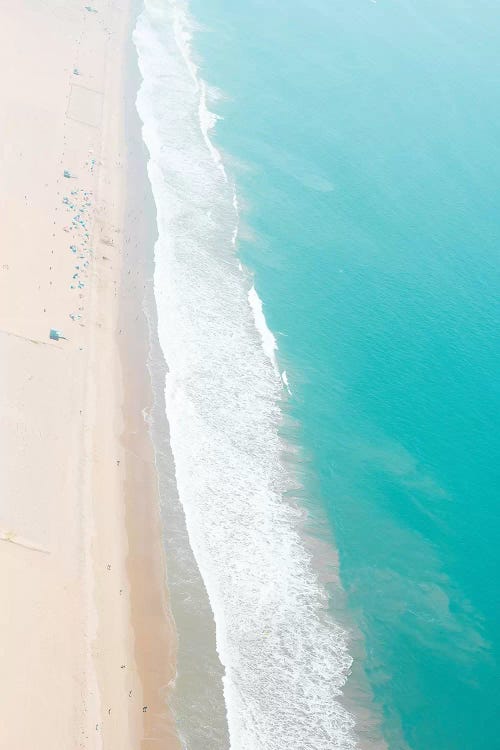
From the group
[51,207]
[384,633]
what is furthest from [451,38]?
[384,633]

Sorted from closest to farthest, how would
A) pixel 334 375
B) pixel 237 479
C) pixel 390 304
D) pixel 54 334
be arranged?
pixel 237 479 → pixel 54 334 → pixel 334 375 → pixel 390 304

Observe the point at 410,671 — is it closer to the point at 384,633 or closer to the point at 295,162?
the point at 384,633

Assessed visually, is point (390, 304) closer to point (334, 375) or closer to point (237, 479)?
point (334, 375)

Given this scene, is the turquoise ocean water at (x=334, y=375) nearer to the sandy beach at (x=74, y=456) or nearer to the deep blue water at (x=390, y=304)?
the deep blue water at (x=390, y=304)

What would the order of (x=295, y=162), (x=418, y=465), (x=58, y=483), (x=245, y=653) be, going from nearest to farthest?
(x=245, y=653) < (x=58, y=483) < (x=418, y=465) < (x=295, y=162)

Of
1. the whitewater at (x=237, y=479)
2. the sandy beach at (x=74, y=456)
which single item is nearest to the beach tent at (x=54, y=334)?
the sandy beach at (x=74, y=456)

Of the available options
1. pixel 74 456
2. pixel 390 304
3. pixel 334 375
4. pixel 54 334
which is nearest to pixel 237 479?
pixel 74 456

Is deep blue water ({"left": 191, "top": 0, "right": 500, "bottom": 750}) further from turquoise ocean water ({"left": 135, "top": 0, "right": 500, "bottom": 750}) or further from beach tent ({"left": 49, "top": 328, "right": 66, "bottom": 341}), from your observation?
beach tent ({"left": 49, "top": 328, "right": 66, "bottom": 341})
